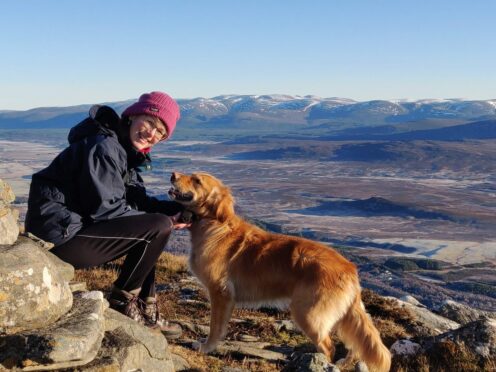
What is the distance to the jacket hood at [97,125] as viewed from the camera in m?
5.26

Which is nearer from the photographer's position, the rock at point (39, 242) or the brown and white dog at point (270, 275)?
the rock at point (39, 242)

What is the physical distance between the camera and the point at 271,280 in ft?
19.2

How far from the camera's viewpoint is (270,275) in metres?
5.86

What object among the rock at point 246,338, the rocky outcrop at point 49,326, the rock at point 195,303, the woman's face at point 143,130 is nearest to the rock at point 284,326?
the rock at point 246,338

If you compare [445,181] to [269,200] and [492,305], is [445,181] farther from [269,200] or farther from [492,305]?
[492,305]

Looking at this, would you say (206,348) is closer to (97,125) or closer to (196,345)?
(196,345)

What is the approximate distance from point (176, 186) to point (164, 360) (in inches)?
89.6

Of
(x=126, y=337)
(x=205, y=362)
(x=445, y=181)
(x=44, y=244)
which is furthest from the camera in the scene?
(x=445, y=181)

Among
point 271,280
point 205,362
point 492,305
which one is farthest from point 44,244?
point 492,305

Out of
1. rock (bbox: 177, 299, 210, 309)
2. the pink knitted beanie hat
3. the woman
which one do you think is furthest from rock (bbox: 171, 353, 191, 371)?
rock (bbox: 177, 299, 210, 309)

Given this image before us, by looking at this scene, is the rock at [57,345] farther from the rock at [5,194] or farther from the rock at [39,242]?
the rock at [5,194]

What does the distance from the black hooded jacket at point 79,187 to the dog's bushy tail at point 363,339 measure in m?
2.67

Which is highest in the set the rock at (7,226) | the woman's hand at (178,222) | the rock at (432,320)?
the rock at (7,226)

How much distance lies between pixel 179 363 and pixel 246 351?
1.20 meters
